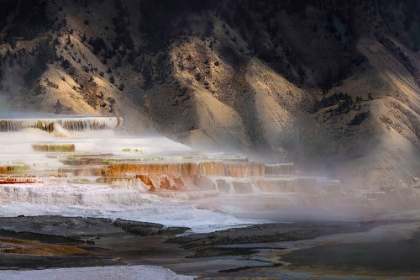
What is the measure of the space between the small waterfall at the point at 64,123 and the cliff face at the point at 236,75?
486 centimetres

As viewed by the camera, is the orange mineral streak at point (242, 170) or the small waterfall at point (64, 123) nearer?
the orange mineral streak at point (242, 170)

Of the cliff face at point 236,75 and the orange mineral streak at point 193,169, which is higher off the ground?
the cliff face at point 236,75

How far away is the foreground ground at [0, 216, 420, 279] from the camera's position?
19578mm

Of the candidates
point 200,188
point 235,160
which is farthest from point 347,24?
point 200,188

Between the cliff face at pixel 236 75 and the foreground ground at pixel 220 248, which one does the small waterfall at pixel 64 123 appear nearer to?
the cliff face at pixel 236 75

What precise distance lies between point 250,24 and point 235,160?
25604 millimetres

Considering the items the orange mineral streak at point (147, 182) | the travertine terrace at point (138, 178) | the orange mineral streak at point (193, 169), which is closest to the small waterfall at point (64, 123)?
the travertine terrace at point (138, 178)

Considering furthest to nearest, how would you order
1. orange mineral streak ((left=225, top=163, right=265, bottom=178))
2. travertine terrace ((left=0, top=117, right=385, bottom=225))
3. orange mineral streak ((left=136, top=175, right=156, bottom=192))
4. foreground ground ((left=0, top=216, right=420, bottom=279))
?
orange mineral streak ((left=225, top=163, right=265, bottom=178)) → orange mineral streak ((left=136, top=175, right=156, bottom=192)) → travertine terrace ((left=0, top=117, right=385, bottom=225)) → foreground ground ((left=0, top=216, right=420, bottom=279))

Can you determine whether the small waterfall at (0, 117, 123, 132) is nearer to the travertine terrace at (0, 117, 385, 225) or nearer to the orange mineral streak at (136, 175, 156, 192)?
the travertine terrace at (0, 117, 385, 225)

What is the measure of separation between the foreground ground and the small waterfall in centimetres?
1392

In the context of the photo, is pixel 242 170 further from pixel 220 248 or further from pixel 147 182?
pixel 220 248

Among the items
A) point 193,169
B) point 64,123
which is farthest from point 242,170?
point 64,123

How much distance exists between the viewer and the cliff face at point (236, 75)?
162ft

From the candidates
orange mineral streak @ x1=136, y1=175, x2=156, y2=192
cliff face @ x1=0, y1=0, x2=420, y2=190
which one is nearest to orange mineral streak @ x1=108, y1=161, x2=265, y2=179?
orange mineral streak @ x1=136, y1=175, x2=156, y2=192
